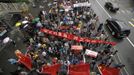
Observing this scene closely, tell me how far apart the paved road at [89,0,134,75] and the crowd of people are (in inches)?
75.6

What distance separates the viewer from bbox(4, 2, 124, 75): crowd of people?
2998cm

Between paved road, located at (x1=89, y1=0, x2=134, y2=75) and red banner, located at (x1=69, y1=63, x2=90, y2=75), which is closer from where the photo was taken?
red banner, located at (x1=69, y1=63, x2=90, y2=75)

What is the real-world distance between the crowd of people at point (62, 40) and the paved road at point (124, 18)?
6.30 ft

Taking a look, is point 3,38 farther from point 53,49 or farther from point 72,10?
point 72,10

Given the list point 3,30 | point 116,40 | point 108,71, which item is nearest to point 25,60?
point 3,30

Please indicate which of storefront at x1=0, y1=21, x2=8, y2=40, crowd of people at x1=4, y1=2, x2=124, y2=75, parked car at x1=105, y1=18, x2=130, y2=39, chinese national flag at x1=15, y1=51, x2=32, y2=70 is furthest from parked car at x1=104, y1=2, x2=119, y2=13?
chinese national flag at x1=15, y1=51, x2=32, y2=70

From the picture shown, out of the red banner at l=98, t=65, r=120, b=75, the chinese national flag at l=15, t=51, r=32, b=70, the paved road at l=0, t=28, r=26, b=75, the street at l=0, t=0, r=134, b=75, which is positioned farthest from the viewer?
the street at l=0, t=0, r=134, b=75

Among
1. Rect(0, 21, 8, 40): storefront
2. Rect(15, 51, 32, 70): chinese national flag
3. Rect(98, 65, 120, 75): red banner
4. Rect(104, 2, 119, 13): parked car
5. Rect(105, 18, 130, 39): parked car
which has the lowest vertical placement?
Rect(98, 65, 120, 75): red banner

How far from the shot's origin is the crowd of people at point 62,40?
30.0 m

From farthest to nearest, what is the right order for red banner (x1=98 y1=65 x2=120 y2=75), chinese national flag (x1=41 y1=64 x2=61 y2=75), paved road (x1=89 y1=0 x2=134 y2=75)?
1. paved road (x1=89 y1=0 x2=134 y2=75)
2. red banner (x1=98 y1=65 x2=120 y2=75)
3. chinese national flag (x1=41 y1=64 x2=61 y2=75)

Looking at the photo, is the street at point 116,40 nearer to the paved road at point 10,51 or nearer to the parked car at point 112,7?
the paved road at point 10,51

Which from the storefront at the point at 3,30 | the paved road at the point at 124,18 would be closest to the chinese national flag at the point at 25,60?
the storefront at the point at 3,30

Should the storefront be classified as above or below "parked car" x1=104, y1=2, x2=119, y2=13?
below

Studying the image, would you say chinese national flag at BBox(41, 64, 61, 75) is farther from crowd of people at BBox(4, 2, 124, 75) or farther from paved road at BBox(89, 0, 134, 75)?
paved road at BBox(89, 0, 134, 75)
